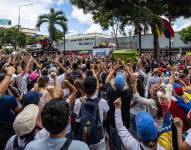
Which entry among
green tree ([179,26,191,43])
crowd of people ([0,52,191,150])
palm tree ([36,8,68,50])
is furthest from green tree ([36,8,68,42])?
crowd of people ([0,52,191,150])

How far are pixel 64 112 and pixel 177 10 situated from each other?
26074mm

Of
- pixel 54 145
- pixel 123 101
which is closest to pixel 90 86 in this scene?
pixel 123 101

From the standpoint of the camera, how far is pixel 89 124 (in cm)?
488

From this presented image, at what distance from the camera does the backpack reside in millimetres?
4879

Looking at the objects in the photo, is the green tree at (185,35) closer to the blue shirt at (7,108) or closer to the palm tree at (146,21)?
the palm tree at (146,21)

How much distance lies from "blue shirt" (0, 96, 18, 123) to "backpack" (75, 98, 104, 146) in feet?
3.02

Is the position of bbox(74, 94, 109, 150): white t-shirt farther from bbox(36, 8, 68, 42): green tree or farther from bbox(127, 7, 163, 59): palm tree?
bbox(36, 8, 68, 42): green tree

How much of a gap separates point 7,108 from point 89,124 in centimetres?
117

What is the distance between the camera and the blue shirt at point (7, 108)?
15.7 feet

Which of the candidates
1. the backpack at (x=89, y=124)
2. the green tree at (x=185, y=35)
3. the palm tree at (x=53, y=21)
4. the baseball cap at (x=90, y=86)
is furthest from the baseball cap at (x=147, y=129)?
the green tree at (x=185, y=35)

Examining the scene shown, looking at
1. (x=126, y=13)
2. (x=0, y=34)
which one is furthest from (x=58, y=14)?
(x=0, y=34)

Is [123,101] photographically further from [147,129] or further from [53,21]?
[53,21]

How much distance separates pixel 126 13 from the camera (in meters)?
27.0

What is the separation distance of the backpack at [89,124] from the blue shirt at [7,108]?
3.02 feet
